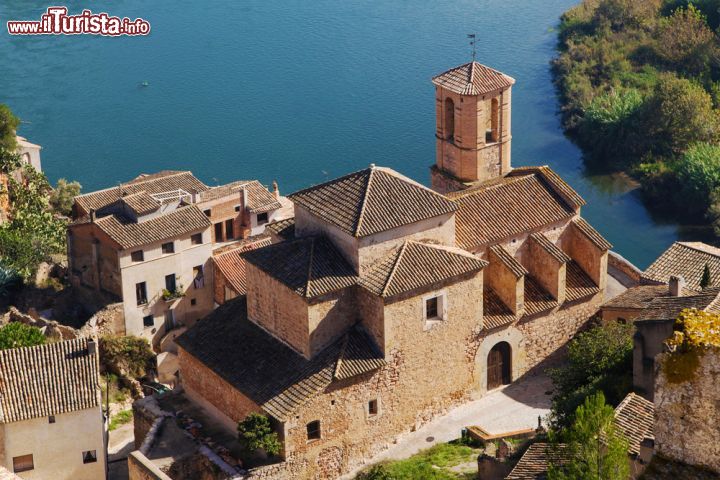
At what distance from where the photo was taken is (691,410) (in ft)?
36.1

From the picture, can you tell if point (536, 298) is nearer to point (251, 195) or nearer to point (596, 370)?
point (596, 370)

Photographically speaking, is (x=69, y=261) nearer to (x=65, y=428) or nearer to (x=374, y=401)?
(x=65, y=428)

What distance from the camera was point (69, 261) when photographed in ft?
118

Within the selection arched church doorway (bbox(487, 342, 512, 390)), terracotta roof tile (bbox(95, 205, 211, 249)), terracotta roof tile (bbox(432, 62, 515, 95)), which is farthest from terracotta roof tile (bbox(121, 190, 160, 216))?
arched church doorway (bbox(487, 342, 512, 390))

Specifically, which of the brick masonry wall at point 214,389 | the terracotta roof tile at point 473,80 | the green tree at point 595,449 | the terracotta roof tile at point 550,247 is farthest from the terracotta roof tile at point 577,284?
the green tree at point 595,449

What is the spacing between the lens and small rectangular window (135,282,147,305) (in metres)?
34.3

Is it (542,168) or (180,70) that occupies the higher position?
(542,168)

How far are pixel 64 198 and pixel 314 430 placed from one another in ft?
70.2

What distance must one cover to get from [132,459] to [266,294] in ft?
14.5

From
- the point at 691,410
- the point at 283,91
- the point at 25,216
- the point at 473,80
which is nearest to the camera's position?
the point at 691,410

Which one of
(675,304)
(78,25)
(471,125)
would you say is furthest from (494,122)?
(78,25)

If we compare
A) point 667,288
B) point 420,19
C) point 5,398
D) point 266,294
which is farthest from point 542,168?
point 420,19

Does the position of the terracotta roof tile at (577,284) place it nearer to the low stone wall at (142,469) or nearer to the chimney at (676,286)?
the chimney at (676,286)

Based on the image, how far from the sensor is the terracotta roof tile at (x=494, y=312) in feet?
91.5
